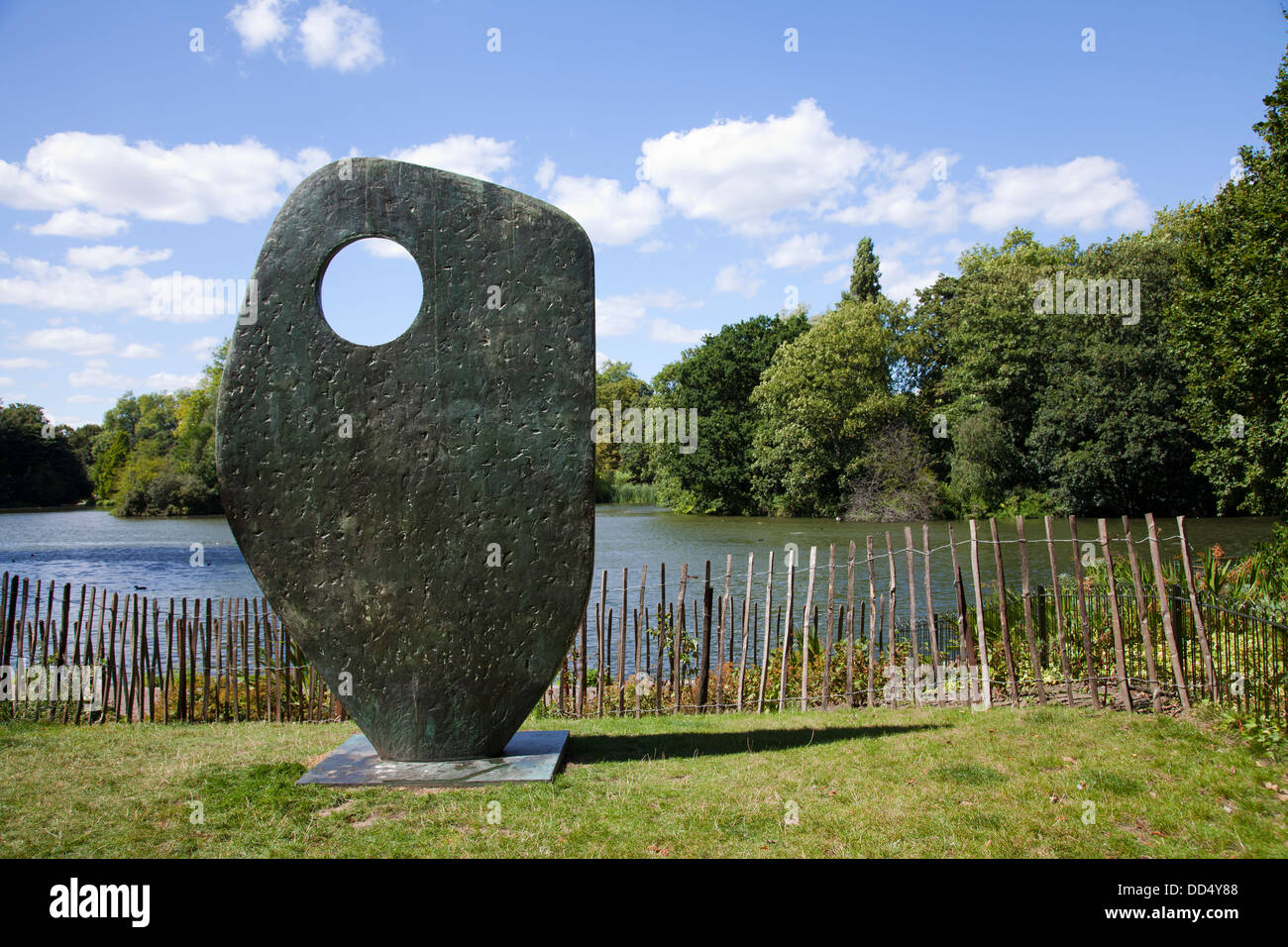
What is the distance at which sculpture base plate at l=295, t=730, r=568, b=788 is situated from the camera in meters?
5.41

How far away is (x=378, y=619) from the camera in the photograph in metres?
5.66

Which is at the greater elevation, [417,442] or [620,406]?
[620,406]

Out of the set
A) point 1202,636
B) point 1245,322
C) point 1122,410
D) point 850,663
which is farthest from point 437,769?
point 1122,410

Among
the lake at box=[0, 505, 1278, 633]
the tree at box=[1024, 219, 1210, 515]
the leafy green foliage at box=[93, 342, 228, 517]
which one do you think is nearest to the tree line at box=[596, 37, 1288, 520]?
the tree at box=[1024, 219, 1210, 515]

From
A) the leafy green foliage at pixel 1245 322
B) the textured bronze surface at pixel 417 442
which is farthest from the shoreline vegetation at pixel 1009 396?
the textured bronze surface at pixel 417 442

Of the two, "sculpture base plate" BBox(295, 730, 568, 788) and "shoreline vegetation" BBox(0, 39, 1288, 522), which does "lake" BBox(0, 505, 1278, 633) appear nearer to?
"shoreline vegetation" BBox(0, 39, 1288, 522)

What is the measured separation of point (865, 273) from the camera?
44.1 meters

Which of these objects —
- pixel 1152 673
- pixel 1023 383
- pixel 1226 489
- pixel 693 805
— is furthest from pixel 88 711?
pixel 1023 383

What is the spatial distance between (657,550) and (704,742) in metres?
23.4

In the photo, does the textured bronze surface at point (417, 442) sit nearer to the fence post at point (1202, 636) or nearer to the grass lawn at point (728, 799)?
Answer: the grass lawn at point (728, 799)

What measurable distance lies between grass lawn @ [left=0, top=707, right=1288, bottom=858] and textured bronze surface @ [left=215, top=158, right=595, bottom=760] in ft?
3.47

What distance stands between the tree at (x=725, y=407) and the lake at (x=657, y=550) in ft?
5.98

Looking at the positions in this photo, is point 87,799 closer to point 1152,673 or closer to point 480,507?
point 480,507

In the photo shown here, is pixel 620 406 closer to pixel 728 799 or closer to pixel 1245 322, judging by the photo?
pixel 1245 322
